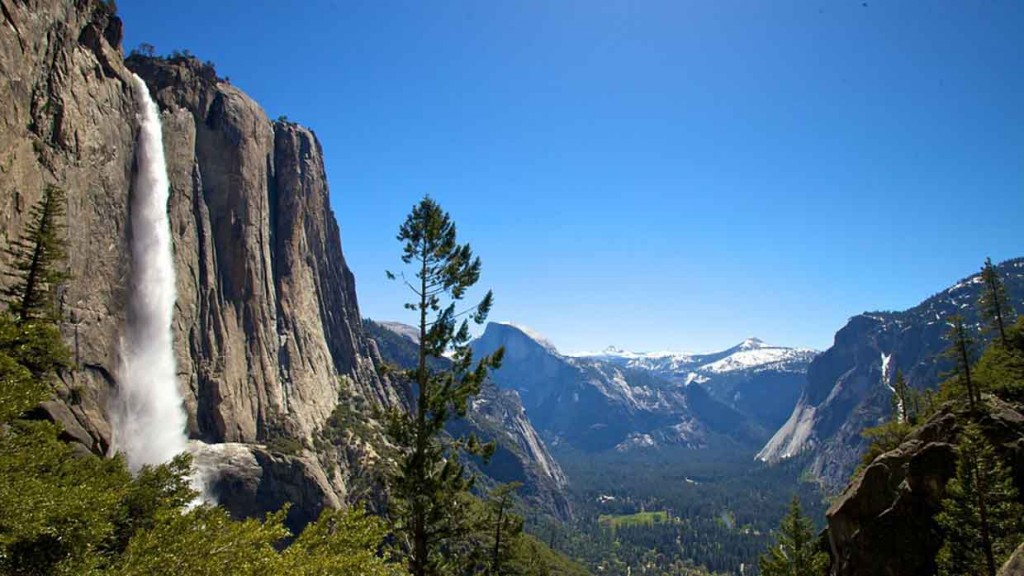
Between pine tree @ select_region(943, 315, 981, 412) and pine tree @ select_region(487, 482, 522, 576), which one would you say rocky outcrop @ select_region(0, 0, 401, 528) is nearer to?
pine tree @ select_region(487, 482, 522, 576)

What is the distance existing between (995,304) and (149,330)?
100 meters

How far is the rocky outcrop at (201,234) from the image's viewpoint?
52781 millimetres

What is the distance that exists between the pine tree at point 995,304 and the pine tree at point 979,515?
35.4 metres

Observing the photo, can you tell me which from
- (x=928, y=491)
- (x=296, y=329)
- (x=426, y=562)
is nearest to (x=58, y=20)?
(x=296, y=329)

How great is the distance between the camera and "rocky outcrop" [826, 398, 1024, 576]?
29438 millimetres

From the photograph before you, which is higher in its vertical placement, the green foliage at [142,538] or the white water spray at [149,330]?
the white water spray at [149,330]

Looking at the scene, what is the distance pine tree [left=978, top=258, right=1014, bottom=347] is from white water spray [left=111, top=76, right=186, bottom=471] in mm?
95072

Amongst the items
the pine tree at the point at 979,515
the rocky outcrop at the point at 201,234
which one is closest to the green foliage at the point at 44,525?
the rocky outcrop at the point at 201,234

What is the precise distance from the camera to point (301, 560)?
11.7m

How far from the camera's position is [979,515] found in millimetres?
24922

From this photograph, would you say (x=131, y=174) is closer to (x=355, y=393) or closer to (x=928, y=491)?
(x=355, y=393)

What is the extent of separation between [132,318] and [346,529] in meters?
72.1

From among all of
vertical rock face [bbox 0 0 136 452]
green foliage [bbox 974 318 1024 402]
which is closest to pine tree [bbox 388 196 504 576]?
vertical rock face [bbox 0 0 136 452]

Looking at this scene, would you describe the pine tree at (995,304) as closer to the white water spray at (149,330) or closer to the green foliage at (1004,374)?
the green foliage at (1004,374)
